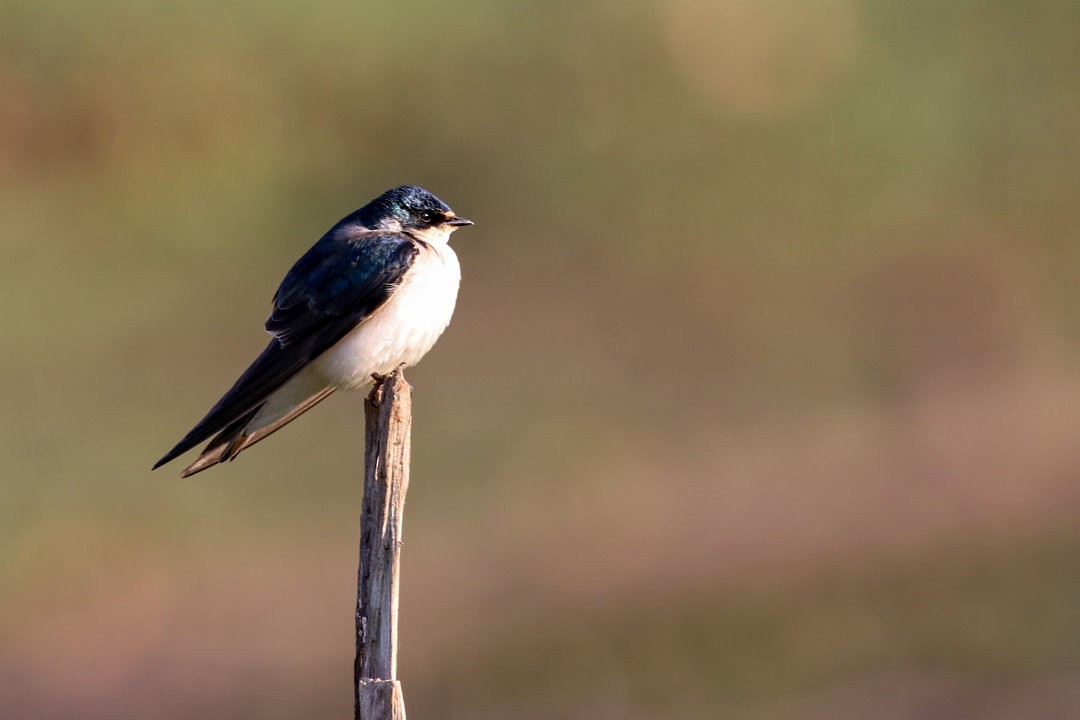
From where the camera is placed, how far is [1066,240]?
1752cm

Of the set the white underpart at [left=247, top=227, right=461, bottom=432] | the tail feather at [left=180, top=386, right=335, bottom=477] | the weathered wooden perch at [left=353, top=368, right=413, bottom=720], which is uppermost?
the white underpart at [left=247, top=227, right=461, bottom=432]

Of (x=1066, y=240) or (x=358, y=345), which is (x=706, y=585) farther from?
(x=1066, y=240)

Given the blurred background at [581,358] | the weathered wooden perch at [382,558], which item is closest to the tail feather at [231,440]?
the weathered wooden perch at [382,558]

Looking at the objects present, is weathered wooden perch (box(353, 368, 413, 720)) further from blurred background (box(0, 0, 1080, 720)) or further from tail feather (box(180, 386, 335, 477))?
blurred background (box(0, 0, 1080, 720))

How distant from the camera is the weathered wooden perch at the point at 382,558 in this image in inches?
200

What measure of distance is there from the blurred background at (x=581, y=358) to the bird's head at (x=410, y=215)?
3476mm

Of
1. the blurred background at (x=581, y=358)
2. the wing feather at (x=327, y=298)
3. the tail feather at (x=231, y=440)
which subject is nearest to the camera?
the tail feather at (x=231, y=440)

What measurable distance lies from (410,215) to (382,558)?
217cm

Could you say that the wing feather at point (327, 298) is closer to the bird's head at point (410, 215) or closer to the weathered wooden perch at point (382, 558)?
the bird's head at point (410, 215)

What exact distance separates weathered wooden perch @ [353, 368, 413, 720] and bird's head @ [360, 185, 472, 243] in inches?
61.6

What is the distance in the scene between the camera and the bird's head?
7.06 metres

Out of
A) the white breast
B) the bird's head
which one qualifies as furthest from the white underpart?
the bird's head

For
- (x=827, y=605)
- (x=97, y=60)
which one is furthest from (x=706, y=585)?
(x=97, y=60)

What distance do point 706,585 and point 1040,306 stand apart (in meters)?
6.50
